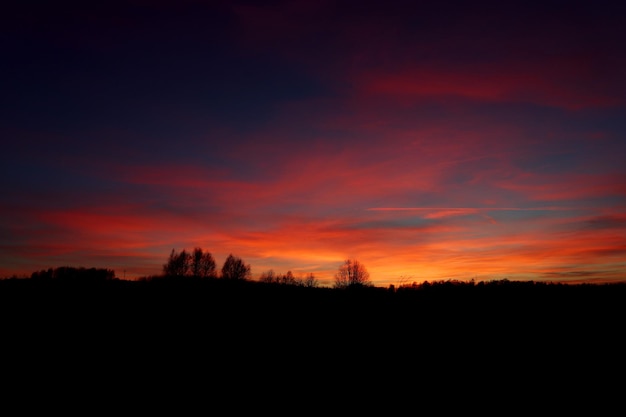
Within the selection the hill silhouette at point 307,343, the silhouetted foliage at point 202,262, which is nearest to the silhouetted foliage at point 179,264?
the silhouetted foliage at point 202,262

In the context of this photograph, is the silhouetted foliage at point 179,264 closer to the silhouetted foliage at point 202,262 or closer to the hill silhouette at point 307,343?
the silhouetted foliage at point 202,262

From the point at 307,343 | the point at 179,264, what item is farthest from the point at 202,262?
the point at 307,343

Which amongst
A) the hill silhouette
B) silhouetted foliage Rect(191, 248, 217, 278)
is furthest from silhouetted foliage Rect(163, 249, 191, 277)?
the hill silhouette

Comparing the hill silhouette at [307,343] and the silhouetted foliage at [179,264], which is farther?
the silhouetted foliage at [179,264]

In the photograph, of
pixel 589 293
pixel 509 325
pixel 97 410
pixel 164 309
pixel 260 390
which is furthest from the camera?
pixel 589 293

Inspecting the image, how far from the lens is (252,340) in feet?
39.4

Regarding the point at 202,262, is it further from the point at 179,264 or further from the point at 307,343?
the point at 307,343

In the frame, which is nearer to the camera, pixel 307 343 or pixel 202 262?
pixel 307 343

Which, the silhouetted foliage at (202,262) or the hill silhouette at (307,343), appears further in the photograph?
the silhouetted foliage at (202,262)

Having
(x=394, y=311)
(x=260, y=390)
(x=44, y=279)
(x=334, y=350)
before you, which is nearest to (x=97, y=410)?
(x=260, y=390)

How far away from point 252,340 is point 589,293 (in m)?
17.7

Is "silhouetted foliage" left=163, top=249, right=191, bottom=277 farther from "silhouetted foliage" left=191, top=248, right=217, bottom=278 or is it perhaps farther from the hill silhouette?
the hill silhouette

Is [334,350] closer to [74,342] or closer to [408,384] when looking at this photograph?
[408,384]

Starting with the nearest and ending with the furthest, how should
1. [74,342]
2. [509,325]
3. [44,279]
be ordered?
Answer: [74,342], [509,325], [44,279]
